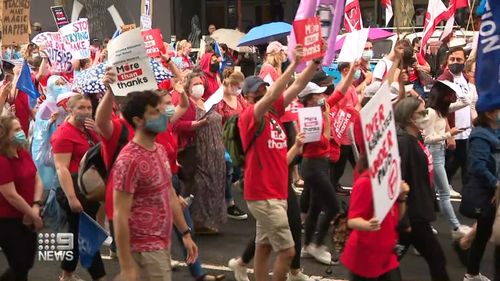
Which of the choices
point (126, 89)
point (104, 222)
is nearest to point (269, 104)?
point (126, 89)

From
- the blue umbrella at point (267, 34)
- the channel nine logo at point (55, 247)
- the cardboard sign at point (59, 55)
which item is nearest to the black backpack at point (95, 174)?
the channel nine logo at point (55, 247)

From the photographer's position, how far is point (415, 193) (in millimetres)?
5914

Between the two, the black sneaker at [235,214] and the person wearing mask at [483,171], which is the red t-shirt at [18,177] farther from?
the black sneaker at [235,214]

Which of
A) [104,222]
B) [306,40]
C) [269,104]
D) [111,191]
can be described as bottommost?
[104,222]

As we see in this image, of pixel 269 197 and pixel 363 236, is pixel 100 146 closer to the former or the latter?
pixel 269 197

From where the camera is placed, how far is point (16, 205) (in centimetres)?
574

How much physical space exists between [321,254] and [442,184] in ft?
5.21

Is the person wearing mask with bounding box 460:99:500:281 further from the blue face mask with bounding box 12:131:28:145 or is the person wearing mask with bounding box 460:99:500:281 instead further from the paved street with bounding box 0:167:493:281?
the blue face mask with bounding box 12:131:28:145

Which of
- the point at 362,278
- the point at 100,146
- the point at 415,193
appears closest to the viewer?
the point at 362,278

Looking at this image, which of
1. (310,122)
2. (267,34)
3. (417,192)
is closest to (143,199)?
(417,192)

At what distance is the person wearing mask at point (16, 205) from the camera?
226 inches

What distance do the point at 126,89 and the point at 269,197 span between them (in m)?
1.29

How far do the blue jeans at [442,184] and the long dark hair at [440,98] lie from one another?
43 cm

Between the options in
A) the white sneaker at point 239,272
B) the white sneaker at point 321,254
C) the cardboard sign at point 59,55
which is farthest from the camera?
the cardboard sign at point 59,55
